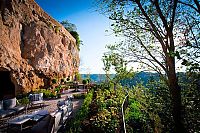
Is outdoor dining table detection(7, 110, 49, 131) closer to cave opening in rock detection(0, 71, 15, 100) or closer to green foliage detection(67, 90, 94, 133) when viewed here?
green foliage detection(67, 90, 94, 133)

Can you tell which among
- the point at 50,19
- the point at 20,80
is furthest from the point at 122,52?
the point at 50,19

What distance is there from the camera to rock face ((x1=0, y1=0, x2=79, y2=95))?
13156 millimetres

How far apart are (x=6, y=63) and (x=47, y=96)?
12.6ft

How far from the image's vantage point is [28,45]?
16.2m

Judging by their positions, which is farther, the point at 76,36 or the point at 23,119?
the point at 76,36

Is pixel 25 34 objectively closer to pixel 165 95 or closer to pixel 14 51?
pixel 14 51

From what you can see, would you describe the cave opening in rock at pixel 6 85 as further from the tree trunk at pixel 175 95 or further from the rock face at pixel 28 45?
the tree trunk at pixel 175 95

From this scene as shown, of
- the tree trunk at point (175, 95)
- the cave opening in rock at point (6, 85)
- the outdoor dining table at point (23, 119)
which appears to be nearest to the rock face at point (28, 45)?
the cave opening in rock at point (6, 85)

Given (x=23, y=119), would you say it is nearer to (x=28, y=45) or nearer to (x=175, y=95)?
(x=175, y=95)

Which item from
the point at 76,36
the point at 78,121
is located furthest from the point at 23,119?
the point at 76,36

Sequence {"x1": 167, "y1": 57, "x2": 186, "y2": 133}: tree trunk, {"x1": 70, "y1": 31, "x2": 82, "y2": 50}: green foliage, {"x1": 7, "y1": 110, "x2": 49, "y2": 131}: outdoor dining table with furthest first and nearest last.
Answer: {"x1": 70, "y1": 31, "x2": 82, "y2": 50}: green foliage < {"x1": 7, "y1": 110, "x2": 49, "y2": 131}: outdoor dining table < {"x1": 167, "y1": 57, "x2": 186, "y2": 133}: tree trunk

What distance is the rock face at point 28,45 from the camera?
13.2m

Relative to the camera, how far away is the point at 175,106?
430 cm

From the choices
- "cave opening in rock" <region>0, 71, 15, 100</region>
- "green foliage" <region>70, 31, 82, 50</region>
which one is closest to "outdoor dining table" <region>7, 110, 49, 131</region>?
"cave opening in rock" <region>0, 71, 15, 100</region>
